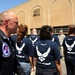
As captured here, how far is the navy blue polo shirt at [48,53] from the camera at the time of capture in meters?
5.08

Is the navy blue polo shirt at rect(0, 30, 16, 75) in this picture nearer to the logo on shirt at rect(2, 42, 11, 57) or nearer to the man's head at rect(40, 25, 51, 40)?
the logo on shirt at rect(2, 42, 11, 57)

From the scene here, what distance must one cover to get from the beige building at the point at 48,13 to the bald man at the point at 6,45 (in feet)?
87.2

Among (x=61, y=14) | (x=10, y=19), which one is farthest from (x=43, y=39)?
(x=61, y=14)

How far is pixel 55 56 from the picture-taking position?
5086 millimetres

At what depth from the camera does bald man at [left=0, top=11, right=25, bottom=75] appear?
115 inches

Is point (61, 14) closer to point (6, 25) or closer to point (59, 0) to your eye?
point (59, 0)

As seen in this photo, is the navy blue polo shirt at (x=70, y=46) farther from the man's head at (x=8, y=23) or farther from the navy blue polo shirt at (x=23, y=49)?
the man's head at (x=8, y=23)

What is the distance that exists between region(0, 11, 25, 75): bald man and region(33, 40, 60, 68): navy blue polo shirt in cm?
181

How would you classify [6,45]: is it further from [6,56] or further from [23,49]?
[23,49]

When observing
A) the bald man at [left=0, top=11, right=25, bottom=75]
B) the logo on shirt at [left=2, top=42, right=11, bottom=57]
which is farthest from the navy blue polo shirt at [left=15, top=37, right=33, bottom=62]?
the logo on shirt at [left=2, top=42, right=11, bottom=57]

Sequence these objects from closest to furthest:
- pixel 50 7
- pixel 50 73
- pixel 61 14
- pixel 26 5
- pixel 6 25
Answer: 1. pixel 6 25
2. pixel 50 73
3. pixel 61 14
4. pixel 50 7
5. pixel 26 5

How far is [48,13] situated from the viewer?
33.8 metres

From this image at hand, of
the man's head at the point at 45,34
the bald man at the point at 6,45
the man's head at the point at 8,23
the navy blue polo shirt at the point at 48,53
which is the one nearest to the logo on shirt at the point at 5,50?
the bald man at the point at 6,45

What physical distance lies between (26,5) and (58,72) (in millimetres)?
33954
